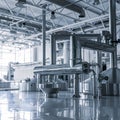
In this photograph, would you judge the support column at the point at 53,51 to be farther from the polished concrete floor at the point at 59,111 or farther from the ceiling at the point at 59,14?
the polished concrete floor at the point at 59,111

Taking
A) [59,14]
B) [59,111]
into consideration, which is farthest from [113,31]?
[59,111]

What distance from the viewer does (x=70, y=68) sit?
5.89m

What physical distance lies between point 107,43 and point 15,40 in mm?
10695

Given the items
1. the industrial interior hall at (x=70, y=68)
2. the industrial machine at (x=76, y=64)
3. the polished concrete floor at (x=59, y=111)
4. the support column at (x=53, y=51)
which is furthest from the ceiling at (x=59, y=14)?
the polished concrete floor at (x=59, y=111)

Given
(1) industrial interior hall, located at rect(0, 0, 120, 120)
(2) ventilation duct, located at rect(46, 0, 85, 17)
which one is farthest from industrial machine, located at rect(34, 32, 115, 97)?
(2) ventilation duct, located at rect(46, 0, 85, 17)

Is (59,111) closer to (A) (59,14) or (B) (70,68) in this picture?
(B) (70,68)

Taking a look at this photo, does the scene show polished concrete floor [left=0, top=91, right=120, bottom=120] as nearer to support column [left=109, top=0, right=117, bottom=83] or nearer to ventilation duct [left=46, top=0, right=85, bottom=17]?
support column [left=109, top=0, right=117, bottom=83]

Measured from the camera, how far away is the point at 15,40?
16.2 meters

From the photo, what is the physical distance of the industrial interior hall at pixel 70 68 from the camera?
3.41 metres

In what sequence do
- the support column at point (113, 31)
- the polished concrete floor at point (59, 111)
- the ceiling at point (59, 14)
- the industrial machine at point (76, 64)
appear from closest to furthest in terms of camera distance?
the polished concrete floor at point (59, 111) → the industrial machine at point (76, 64) → the support column at point (113, 31) → the ceiling at point (59, 14)

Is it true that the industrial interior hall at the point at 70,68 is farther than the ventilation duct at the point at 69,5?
No

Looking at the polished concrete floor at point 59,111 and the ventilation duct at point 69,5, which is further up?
the ventilation duct at point 69,5

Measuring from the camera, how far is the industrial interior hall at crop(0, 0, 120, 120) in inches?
134

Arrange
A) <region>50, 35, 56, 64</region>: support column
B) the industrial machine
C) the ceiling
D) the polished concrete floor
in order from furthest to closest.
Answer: the ceiling
<region>50, 35, 56, 64</region>: support column
the industrial machine
the polished concrete floor
